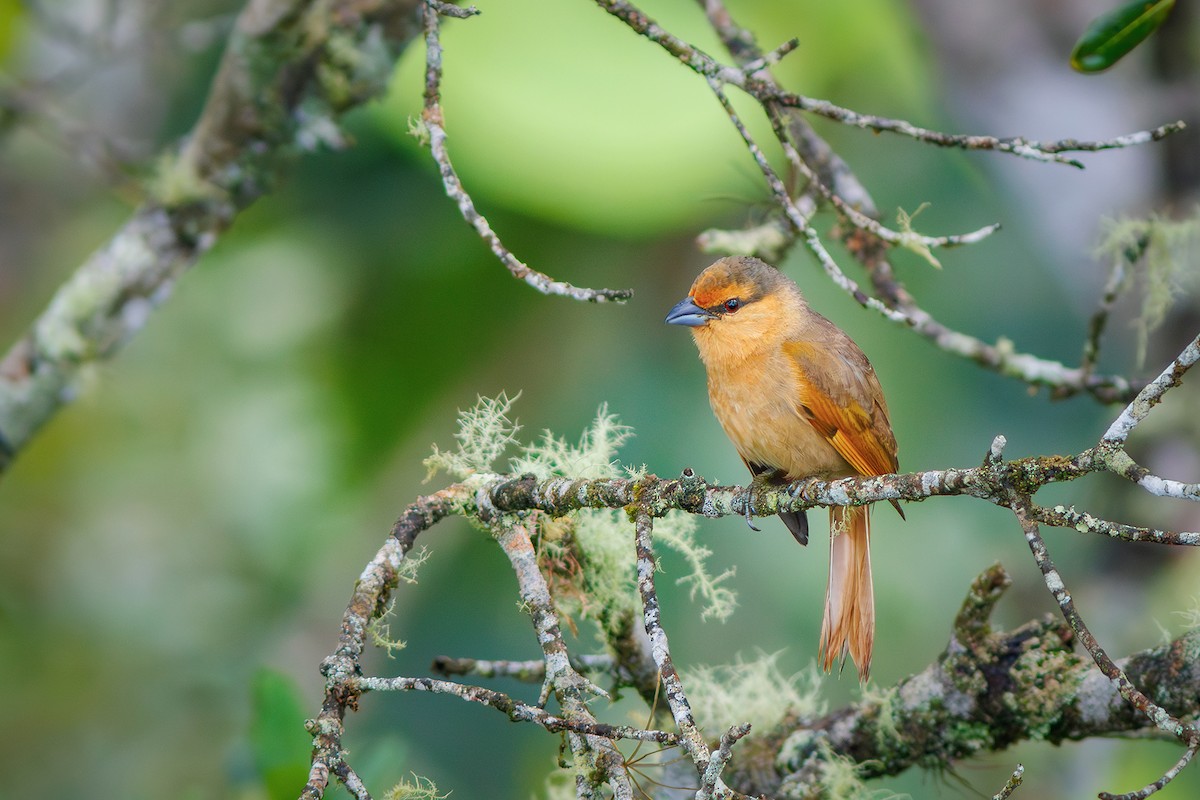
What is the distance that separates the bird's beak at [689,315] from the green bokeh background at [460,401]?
1375 mm

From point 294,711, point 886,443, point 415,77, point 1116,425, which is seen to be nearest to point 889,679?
point 886,443

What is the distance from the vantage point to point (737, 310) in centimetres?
331

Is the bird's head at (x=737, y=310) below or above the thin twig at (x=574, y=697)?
above

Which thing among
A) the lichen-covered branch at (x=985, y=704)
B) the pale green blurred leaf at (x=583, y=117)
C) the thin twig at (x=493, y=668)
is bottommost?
the lichen-covered branch at (x=985, y=704)

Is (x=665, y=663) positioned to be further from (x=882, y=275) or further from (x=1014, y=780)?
(x=882, y=275)

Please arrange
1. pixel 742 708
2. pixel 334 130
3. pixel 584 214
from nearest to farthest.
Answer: pixel 742 708 < pixel 334 130 < pixel 584 214

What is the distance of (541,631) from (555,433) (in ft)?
9.63

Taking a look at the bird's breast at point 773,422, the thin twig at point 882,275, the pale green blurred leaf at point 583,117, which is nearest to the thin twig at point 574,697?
the bird's breast at point 773,422

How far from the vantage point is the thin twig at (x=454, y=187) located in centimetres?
192

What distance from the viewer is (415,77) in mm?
4832

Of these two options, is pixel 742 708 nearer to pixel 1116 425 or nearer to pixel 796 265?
pixel 1116 425

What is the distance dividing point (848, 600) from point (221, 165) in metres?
2.22

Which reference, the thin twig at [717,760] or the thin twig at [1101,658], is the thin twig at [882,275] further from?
the thin twig at [717,760]

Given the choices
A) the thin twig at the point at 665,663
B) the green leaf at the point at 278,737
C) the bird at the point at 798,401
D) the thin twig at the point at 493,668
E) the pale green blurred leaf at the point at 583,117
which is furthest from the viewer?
the pale green blurred leaf at the point at 583,117
